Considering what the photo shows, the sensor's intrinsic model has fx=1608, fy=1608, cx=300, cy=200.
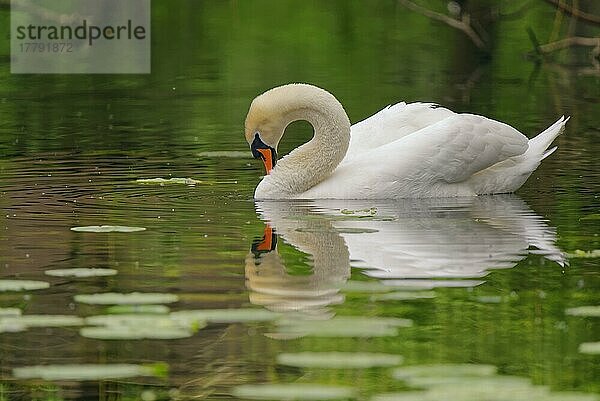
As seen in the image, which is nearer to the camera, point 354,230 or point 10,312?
point 10,312

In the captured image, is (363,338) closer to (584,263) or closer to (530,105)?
(584,263)

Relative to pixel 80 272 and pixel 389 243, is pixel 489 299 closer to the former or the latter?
pixel 389 243

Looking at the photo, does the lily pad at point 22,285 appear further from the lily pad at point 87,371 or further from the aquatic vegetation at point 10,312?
the lily pad at point 87,371

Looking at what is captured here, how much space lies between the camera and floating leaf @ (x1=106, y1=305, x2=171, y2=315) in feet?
22.8

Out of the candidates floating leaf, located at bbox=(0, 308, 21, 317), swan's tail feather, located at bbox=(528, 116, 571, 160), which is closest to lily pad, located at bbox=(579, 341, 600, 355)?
floating leaf, located at bbox=(0, 308, 21, 317)

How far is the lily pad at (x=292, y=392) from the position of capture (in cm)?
563

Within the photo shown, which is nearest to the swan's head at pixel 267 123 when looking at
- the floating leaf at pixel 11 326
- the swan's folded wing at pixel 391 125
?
the swan's folded wing at pixel 391 125

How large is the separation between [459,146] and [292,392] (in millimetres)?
5105

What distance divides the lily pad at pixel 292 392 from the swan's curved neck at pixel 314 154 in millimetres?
4877

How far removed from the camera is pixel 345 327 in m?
6.63

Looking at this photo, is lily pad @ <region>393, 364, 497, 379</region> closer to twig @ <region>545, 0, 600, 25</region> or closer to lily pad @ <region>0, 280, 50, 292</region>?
lily pad @ <region>0, 280, 50, 292</region>

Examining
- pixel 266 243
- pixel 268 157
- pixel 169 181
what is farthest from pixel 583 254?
pixel 169 181

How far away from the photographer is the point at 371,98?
19.4 metres

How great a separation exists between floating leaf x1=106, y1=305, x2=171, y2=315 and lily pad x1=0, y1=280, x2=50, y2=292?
55cm
